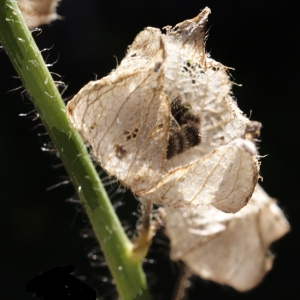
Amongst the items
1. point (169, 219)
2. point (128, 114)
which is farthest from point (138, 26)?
point (128, 114)

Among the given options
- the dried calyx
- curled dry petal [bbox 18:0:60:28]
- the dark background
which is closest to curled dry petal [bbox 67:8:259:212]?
the dried calyx

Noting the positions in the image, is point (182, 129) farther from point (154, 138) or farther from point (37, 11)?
point (37, 11)

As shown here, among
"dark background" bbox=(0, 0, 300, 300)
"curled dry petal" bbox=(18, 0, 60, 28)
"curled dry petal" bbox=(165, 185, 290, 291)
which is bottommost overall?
"dark background" bbox=(0, 0, 300, 300)

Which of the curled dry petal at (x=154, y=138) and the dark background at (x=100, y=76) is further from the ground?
the curled dry petal at (x=154, y=138)

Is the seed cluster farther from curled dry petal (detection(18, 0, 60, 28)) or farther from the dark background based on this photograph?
the dark background

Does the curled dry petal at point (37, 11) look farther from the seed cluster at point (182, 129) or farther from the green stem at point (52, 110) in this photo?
the seed cluster at point (182, 129)

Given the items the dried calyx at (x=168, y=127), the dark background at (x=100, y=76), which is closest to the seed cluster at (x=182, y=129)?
the dried calyx at (x=168, y=127)

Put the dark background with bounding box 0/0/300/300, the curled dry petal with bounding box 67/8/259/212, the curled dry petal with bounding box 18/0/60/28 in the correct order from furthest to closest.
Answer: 1. the dark background with bounding box 0/0/300/300
2. the curled dry petal with bounding box 18/0/60/28
3. the curled dry petal with bounding box 67/8/259/212
